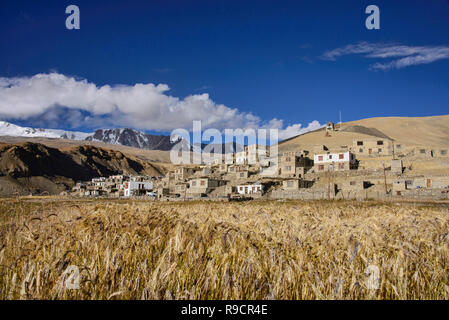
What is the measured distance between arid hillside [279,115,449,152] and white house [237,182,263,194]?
54295 millimetres

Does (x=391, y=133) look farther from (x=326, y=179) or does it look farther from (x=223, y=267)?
(x=223, y=267)

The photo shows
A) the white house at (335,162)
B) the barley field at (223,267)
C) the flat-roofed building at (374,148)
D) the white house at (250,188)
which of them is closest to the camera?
the barley field at (223,267)

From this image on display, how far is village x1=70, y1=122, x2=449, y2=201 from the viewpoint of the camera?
138 feet

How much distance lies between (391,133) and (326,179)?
98.8 meters

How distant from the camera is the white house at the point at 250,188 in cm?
5441

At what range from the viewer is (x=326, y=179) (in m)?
53.9

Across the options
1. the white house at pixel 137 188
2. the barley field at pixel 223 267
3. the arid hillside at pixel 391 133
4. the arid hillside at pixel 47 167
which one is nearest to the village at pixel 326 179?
the white house at pixel 137 188

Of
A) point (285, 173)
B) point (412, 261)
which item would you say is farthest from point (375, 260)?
point (285, 173)

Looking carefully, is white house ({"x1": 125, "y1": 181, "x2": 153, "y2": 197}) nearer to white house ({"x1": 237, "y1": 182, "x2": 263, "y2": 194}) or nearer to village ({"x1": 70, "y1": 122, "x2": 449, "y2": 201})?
village ({"x1": 70, "y1": 122, "x2": 449, "y2": 201})

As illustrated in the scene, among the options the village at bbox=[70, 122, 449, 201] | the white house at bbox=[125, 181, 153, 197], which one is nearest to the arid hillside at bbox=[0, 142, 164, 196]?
the white house at bbox=[125, 181, 153, 197]

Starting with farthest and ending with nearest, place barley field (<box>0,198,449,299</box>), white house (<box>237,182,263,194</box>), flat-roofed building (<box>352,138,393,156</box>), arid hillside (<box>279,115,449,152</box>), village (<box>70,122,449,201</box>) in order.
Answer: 1. arid hillside (<box>279,115,449,152</box>)
2. flat-roofed building (<box>352,138,393,156</box>)
3. white house (<box>237,182,263,194</box>)
4. village (<box>70,122,449,201</box>)
5. barley field (<box>0,198,449,299</box>)

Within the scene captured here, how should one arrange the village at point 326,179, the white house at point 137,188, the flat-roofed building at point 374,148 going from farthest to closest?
the white house at point 137,188 < the flat-roofed building at point 374,148 < the village at point 326,179

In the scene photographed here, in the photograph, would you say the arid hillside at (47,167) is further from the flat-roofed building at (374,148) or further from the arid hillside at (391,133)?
the arid hillside at (391,133)

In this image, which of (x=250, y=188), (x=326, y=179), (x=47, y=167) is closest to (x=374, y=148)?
(x=326, y=179)
